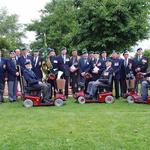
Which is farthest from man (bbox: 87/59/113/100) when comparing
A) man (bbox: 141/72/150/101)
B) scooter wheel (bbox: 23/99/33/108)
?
scooter wheel (bbox: 23/99/33/108)

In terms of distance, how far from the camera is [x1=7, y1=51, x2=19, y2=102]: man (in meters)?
15.2

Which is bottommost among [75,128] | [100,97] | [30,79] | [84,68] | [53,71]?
[75,128]

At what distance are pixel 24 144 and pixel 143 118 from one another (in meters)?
3.69

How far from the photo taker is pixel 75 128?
9.80m

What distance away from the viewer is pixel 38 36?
52875 millimetres

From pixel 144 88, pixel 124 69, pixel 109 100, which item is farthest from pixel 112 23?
pixel 109 100

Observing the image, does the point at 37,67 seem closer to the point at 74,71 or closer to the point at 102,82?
the point at 74,71

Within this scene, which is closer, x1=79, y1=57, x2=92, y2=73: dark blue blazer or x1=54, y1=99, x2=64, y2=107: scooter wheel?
x1=54, y1=99, x2=64, y2=107: scooter wheel

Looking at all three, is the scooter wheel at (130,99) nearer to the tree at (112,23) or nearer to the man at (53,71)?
the man at (53,71)

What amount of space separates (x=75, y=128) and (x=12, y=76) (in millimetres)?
6069

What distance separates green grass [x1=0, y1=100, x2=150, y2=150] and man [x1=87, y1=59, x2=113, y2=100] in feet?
5.05

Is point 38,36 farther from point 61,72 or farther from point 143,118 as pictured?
point 143,118

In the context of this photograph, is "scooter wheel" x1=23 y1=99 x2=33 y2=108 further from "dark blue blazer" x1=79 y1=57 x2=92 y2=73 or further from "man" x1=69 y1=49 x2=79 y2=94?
"dark blue blazer" x1=79 y1=57 x2=92 y2=73

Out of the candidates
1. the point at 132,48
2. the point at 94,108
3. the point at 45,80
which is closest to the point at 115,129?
the point at 94,108
